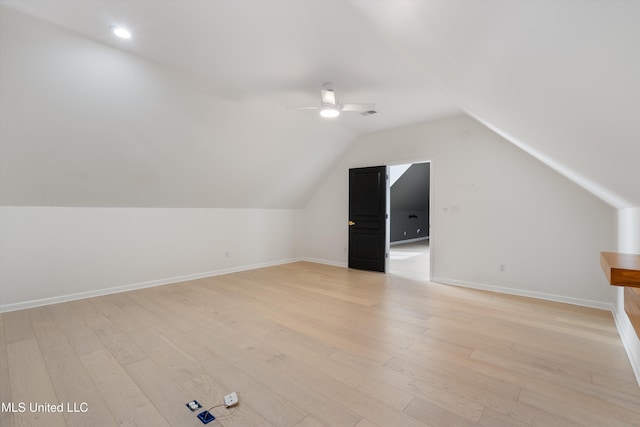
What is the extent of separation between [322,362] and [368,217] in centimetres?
381

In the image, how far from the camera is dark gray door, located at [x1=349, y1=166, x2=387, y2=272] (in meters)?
5.63

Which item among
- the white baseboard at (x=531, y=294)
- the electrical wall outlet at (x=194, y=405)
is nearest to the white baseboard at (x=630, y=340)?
the white baseboard at (x=531, y=294)

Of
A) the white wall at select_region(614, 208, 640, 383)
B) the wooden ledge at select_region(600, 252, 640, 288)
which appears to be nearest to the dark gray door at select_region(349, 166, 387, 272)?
the white wall at select_region(614, 208, 640, 383)

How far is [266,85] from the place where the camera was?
356 centimetres

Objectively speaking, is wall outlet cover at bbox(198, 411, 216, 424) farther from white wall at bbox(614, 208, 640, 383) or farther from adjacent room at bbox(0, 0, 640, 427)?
white wall at bbox(614, 208, 640, 383)

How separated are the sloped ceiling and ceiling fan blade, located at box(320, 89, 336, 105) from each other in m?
0.20

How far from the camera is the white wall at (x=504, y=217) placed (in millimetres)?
3723

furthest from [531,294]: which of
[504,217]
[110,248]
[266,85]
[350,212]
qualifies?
[110,248]

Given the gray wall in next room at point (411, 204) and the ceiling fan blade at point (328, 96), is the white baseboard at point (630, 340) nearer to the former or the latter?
the ceiling fan blade at point (328, 96)

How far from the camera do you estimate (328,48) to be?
8.98ft

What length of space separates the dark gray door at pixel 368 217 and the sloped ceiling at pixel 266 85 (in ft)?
3.36

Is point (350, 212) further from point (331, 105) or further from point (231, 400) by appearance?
point (231, 400)

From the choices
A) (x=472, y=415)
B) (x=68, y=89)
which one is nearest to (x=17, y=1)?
(x=68, y=89)

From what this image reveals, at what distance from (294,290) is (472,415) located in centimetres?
302
